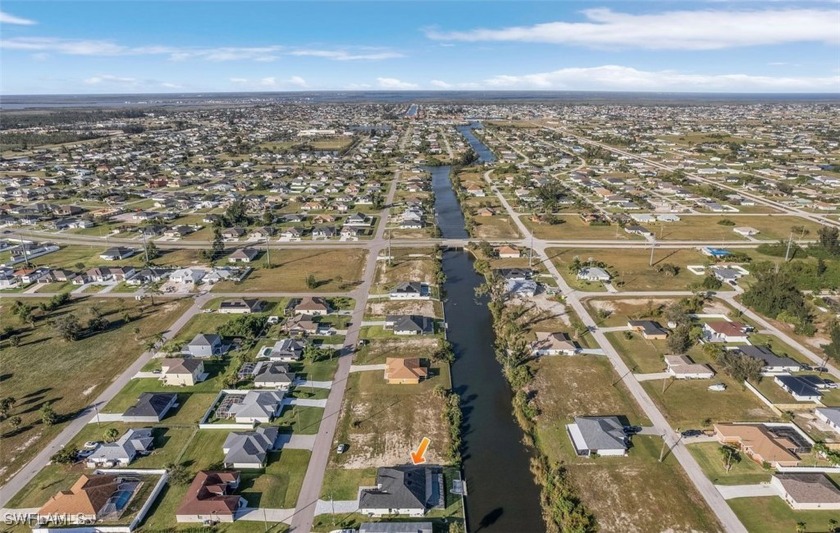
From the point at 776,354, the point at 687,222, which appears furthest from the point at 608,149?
the point at 776,354

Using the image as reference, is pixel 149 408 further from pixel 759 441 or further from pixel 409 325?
pixel 759 441

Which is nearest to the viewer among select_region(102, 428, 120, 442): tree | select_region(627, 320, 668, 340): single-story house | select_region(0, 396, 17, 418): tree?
select_region(102, 428, 120, 442): tree

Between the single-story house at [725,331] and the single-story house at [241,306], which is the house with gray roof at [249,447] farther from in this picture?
the single-story house at [725,331]

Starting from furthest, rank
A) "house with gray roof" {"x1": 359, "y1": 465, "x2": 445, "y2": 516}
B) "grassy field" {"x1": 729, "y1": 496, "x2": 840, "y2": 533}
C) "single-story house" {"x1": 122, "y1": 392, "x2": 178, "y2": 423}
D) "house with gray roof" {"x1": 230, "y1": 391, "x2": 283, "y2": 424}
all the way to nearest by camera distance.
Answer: "single-story house" {"x1": 122, "y1": 392, "x2": 178, "y2": 423} < "house with gray roof" {"x1": 230, "y1": 391, "x2": 283, "y2": 424} < "house with gray roof" {"x1": 359, "y1": 465, "x2": 445, "y2": 516} < "grassy field" {"x1": 729, "y1": 496, "x2": 840, "y2": 533}

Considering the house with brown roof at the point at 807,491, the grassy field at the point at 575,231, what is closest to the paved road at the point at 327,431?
the house with brown roof at the point at 807,491

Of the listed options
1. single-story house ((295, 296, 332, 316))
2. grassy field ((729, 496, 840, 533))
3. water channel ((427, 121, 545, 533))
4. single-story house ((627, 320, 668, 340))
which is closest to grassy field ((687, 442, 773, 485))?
grassy field ((729, 496, 840, 533))

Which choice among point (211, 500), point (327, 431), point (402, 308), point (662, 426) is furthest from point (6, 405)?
point (662, 426)

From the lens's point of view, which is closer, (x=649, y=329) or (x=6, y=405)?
(x=6, y=405)

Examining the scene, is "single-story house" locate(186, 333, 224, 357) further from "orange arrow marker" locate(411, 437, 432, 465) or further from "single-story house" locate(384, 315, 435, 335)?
"orange arrow marker" locate(411, 437, 432, 465)
